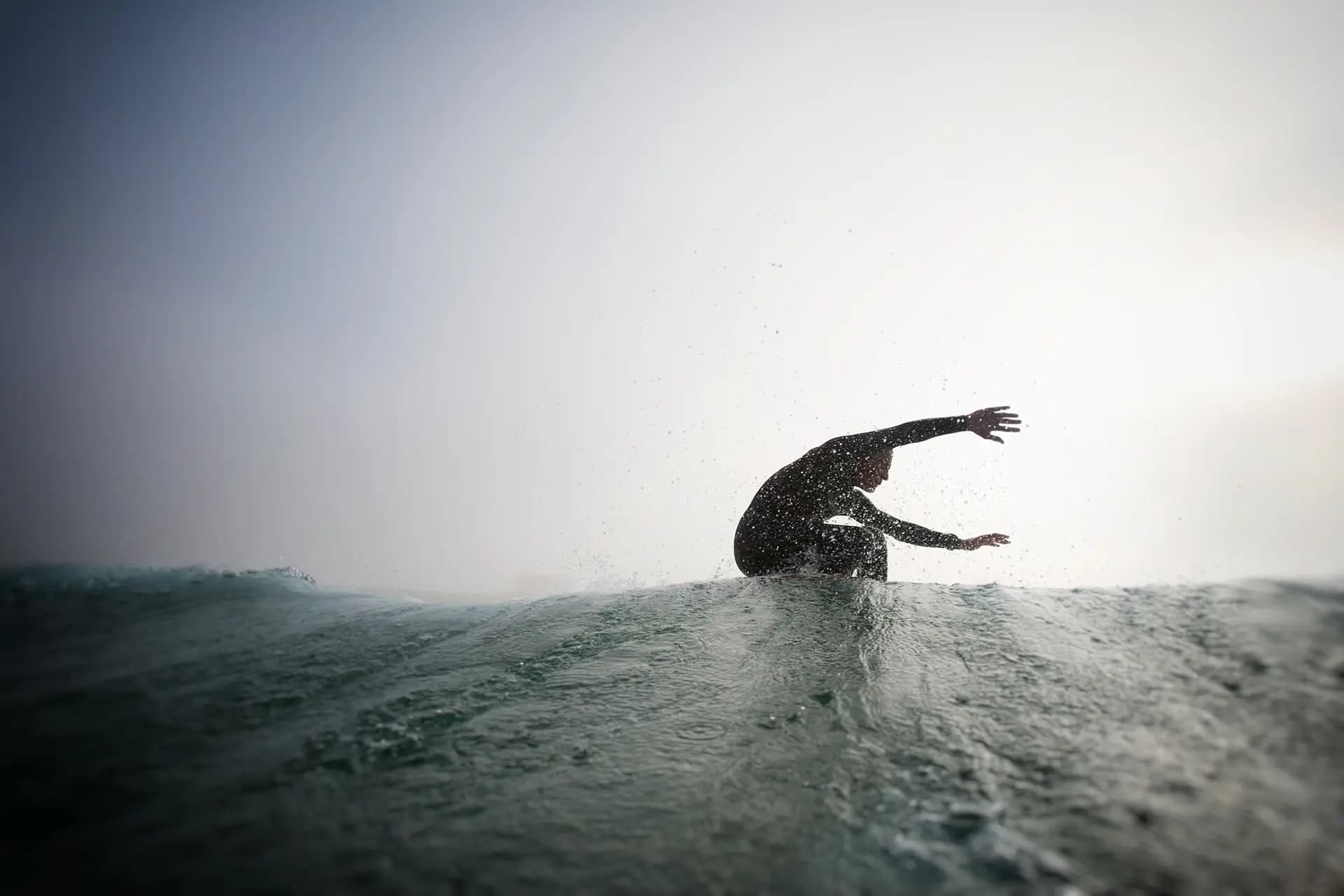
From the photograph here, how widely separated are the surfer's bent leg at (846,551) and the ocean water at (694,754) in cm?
171

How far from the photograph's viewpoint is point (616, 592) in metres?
4.56

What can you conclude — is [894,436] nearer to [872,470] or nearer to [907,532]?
[872,470]

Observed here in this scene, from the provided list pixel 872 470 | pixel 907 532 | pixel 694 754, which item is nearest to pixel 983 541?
pixel 907 532

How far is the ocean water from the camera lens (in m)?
1.34

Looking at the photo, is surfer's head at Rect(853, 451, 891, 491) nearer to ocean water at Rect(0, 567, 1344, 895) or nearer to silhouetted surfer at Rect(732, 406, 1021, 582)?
silhouetted surfer at Rect(732, 406, 1021, 582)

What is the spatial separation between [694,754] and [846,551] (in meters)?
3.27

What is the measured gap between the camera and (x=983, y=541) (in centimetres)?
499

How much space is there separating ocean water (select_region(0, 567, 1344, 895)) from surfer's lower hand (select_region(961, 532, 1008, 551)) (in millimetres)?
1856

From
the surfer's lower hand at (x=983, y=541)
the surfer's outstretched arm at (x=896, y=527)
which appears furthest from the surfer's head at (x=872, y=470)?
the surfer's lower hand at (x=983, y=541)

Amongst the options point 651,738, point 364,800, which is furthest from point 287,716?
point 651,738

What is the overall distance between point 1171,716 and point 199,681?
3534mm

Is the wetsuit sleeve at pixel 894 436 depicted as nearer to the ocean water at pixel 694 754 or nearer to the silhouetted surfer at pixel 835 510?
the silhouetted surfer at pixel 835 510

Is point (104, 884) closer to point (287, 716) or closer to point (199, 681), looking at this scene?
point (287, 716)

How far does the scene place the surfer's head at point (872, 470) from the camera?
4762 mm
